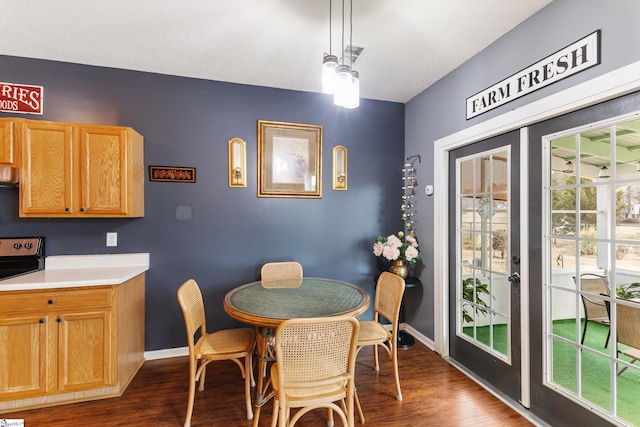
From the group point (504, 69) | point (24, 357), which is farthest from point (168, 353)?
point (504, 69)

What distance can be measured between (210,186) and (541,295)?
9.51ft

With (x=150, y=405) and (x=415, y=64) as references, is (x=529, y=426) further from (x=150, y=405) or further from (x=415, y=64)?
(x=415, y=64)

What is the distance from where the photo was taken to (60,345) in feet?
7.06

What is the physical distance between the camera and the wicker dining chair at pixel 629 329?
156cm

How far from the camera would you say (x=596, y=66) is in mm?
1625

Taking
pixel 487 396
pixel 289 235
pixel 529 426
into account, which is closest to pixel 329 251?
pixel 289 235

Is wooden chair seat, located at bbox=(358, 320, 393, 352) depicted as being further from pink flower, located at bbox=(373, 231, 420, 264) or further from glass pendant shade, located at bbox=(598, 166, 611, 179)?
glass pendant shade, located at bbox=(598, 166, 611, 179)

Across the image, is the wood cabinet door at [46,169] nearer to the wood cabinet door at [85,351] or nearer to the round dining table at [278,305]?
the wood cabinet door at [85,351]

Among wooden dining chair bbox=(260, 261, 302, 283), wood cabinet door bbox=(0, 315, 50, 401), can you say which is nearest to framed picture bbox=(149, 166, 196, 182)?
wooden dining chair bbox=(260, 261, 302, 283)

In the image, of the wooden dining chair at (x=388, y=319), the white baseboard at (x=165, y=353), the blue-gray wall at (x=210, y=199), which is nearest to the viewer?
the wooden dining chair at (x=388, y=319)

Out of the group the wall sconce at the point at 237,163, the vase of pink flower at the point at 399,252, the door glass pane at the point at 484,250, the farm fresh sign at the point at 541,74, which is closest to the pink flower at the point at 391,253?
the vase of pink flower at the point at 399,252

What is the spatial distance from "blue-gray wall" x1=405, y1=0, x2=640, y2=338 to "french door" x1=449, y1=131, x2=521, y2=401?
23 cm

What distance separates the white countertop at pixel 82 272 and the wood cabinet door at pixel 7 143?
2.84 feet

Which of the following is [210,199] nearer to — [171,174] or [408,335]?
[171,174]
